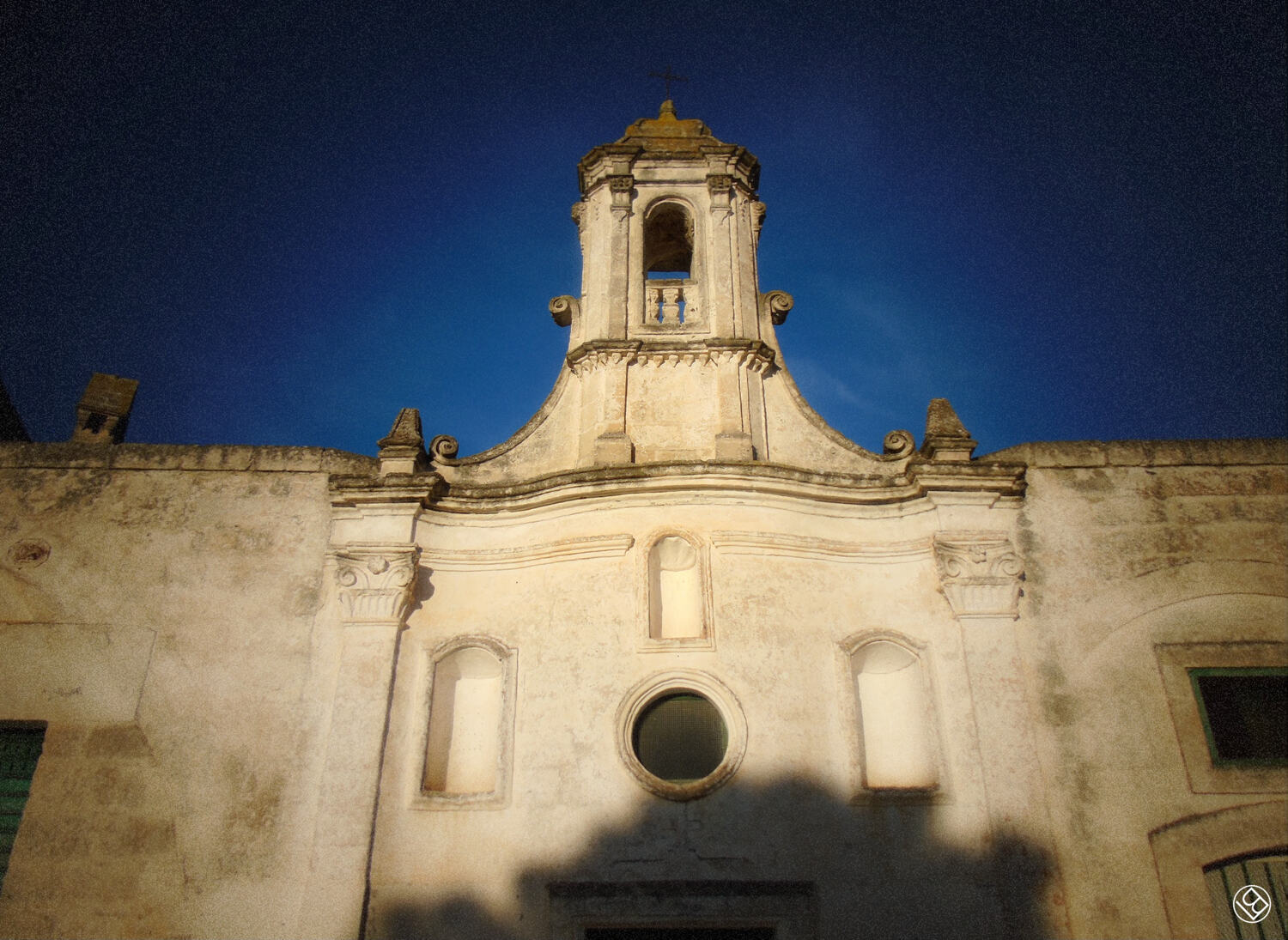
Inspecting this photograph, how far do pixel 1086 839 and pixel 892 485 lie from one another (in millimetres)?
3765

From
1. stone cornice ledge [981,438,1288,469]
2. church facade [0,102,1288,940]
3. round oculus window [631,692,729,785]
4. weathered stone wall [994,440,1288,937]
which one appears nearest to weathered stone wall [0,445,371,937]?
church facade [0,102,1288,940]

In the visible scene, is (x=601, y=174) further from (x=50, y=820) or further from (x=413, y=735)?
(x=50, y=820)

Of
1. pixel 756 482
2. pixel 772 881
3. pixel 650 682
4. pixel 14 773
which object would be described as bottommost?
pixel 772 881

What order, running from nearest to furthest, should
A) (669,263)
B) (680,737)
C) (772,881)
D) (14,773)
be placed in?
(772,881) < (680,737) < (14,773) < (669,263)

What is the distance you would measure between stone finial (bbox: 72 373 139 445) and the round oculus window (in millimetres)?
7686

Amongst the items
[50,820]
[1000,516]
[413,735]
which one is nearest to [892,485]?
[1000,516]

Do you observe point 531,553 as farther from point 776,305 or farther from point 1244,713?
point 1244,713

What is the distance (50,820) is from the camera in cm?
814

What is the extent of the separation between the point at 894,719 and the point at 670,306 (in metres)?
5.69

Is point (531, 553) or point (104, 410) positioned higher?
point (104, 410)

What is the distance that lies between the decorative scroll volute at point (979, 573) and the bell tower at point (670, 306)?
2.35 meters

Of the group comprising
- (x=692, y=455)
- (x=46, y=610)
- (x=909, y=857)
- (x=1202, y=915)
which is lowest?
(x=1202, y=915)

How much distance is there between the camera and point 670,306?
439 inches

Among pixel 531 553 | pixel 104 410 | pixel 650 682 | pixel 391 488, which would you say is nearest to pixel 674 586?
pixel 650 682
